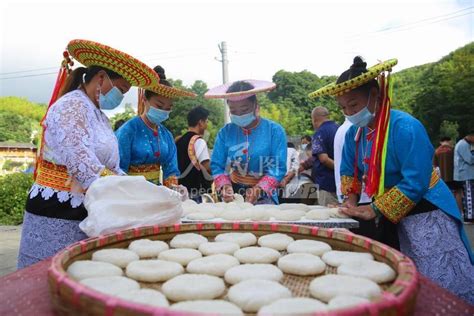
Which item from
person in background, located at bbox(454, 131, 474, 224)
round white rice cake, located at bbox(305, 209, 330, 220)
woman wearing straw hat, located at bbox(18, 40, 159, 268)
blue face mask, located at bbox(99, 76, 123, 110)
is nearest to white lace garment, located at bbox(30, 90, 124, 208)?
woman wearing straw hat, located at bbox(18, 40, 159, 268)

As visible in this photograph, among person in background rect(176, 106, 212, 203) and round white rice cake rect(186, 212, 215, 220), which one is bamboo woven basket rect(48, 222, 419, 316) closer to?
round white rice cake rect(186, 212, 215, 220)

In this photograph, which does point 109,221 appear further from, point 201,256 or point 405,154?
point 405,154

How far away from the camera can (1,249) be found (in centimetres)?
563

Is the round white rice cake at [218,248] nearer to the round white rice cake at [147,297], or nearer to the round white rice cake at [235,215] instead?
the round white rice cake at [147,297]

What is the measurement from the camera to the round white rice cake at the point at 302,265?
3.70 ft

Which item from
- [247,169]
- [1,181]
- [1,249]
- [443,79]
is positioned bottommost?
[1,249]

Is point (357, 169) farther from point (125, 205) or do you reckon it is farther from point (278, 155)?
point (125, 205)

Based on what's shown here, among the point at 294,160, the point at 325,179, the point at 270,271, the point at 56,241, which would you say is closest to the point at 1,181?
the point at 294,160

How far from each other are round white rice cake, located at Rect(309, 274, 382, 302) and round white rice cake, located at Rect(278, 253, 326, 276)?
0.40 feet

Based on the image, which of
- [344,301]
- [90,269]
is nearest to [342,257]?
[344,301]

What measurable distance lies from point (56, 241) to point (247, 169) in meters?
1.53

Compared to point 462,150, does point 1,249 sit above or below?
below

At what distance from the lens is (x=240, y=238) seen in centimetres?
141

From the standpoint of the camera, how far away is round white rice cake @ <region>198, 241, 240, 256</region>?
131 centimetres
